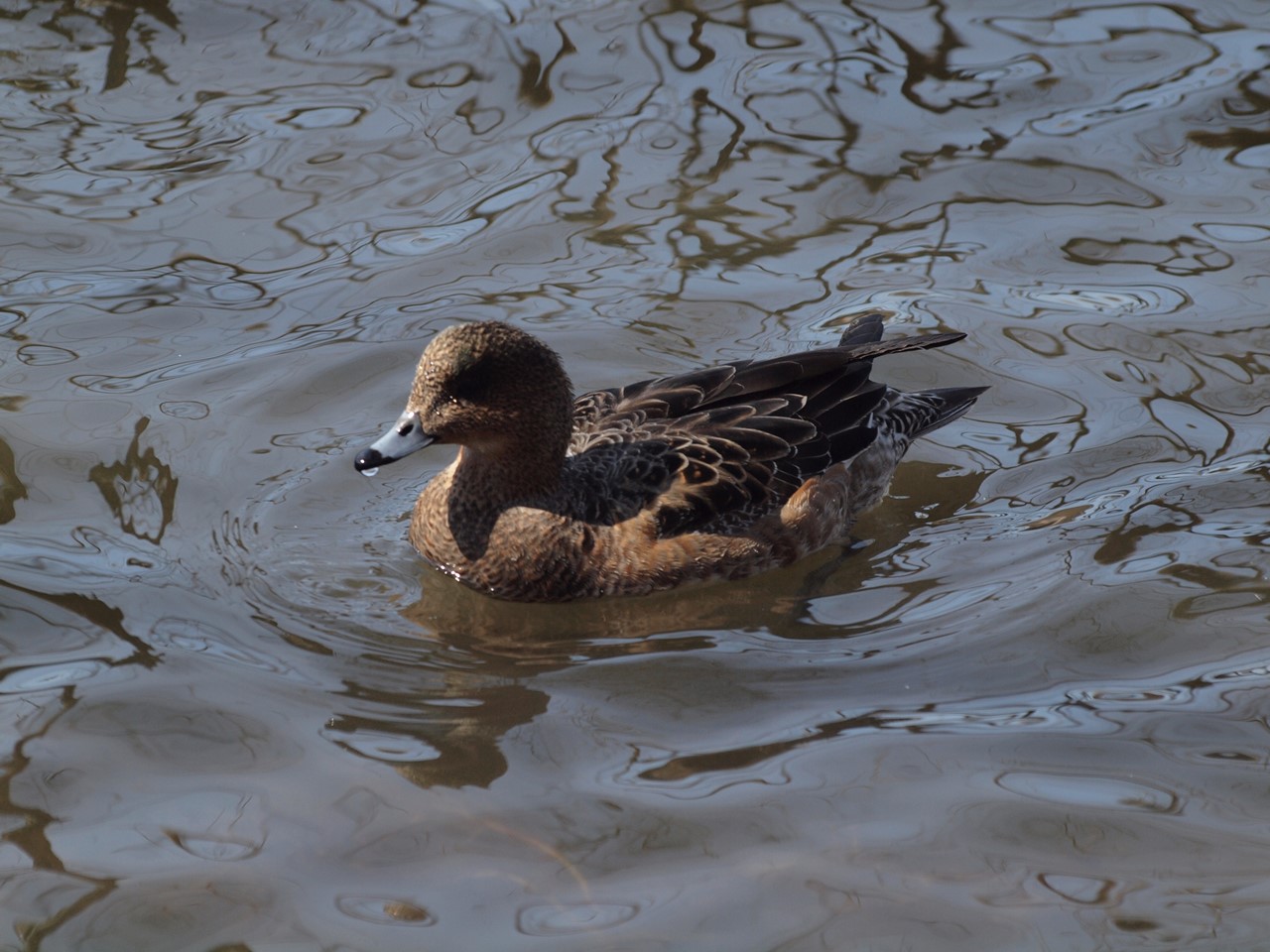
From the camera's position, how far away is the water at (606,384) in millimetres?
5086

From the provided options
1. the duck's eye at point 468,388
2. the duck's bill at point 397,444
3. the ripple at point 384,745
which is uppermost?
the duck's eye at point 468,388

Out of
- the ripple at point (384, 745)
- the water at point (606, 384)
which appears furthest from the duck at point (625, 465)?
the ripple at point (384, 745)

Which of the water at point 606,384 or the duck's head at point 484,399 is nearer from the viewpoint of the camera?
the water at point 606,384

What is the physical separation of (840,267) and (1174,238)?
1.86 m

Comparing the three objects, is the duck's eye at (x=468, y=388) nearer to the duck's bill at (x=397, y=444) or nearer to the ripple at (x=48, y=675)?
the duck's bill at (x=397, y=444)

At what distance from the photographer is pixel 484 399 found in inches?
263

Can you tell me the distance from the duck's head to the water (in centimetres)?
66

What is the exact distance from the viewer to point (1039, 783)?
5.43 metres

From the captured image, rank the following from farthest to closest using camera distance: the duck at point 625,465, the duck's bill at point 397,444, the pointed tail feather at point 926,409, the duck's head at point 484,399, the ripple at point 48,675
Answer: the pointed tail feather at point 926,409 → the duck at point 625,465 → the duck's head at point 484,399 → the duck's bill at point 397,444 → the ripple at point 48,675

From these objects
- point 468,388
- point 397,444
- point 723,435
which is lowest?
point 723,435

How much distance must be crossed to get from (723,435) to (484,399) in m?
1.08

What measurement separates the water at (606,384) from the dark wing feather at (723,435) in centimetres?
41

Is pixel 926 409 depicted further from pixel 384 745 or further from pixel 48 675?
pixel 48 675

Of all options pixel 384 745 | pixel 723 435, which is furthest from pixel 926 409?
pixel 384 745
